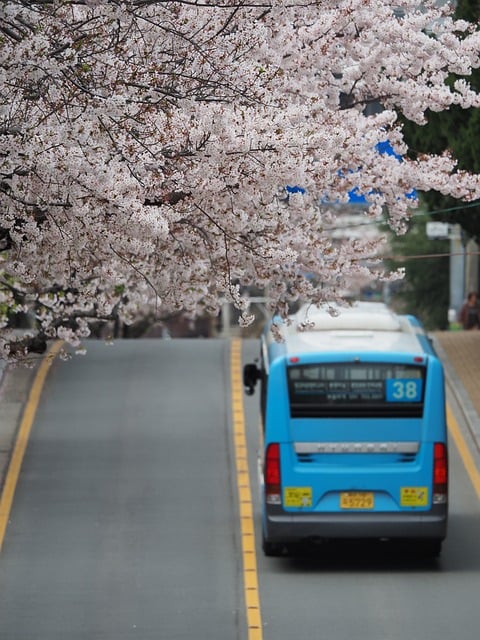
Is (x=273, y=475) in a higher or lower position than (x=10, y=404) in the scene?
higher

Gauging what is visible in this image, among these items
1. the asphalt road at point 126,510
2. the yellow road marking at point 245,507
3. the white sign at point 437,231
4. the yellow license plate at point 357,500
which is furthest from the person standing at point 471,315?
the yellow license plate at point 357,500

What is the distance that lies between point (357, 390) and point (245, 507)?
3.69 m

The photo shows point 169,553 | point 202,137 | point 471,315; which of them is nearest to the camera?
point 202,137

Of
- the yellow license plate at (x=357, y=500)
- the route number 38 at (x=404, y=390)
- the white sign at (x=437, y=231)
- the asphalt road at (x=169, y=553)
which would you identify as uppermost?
the white sign at (x=437, y=231)

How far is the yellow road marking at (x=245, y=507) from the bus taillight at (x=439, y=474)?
2191 mm

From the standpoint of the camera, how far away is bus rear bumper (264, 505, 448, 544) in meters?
16.8

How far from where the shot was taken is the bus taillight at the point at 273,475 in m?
16.8

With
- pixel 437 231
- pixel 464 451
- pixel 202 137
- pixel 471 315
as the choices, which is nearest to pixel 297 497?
pixel 202 137

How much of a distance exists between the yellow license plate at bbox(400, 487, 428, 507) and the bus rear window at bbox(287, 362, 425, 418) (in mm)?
810

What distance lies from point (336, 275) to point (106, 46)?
4437 millimetres

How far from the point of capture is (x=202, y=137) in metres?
11.7

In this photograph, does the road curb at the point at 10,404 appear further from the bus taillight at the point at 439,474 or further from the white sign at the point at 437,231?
the white sign at the point at 437,231

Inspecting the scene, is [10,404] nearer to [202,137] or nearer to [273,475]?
[273,475]

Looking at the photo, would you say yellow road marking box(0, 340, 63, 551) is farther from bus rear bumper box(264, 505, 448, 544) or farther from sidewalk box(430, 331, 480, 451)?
sidewalk box(430, 331, 480, 451)
